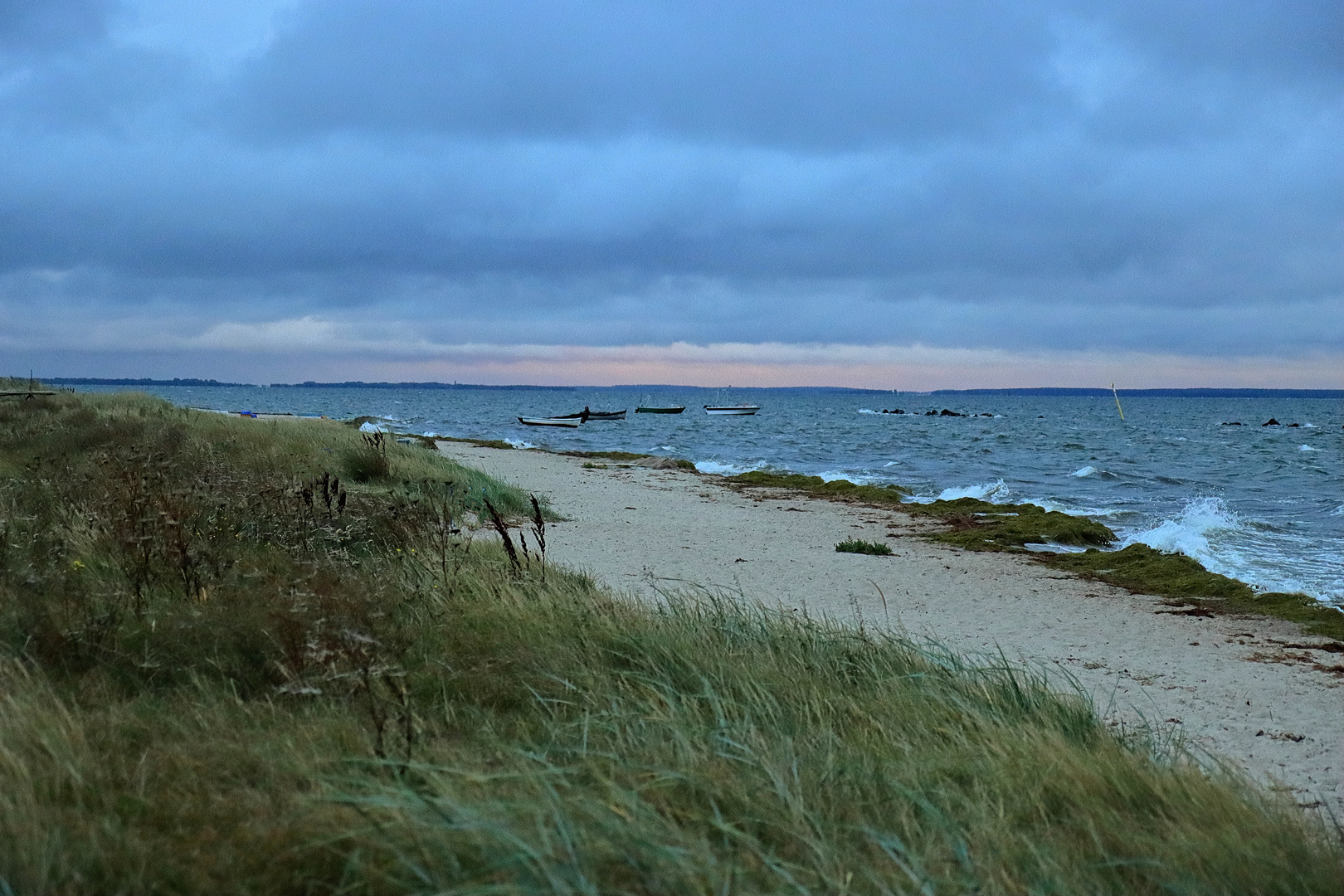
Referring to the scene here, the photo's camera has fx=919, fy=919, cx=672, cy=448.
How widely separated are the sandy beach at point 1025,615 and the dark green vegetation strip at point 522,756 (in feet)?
4.30

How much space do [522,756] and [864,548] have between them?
10789mm

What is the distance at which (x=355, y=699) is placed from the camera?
3.70 meters

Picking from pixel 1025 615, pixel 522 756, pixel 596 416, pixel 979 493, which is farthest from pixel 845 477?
pixel 596 416

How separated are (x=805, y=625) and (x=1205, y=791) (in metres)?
2.68

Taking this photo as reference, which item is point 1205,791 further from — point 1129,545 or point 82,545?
point 1129,545

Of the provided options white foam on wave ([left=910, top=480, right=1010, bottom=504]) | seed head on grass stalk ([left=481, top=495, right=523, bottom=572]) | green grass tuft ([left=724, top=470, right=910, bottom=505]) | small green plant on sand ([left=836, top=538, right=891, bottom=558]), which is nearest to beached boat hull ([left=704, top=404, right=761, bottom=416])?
green grass tuft ([left=724, top=470, right=910, bottom=505])

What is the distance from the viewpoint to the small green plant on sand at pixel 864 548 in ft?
43.5

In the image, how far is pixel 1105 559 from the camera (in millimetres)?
13336

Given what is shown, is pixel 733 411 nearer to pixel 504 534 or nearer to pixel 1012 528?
pixel 1012 528

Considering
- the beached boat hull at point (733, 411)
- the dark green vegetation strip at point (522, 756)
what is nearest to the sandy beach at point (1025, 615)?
the dark green vegetation strip at point (522, 756)

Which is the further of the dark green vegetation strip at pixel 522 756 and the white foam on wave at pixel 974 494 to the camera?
the white foam on wave at pixel 974 494

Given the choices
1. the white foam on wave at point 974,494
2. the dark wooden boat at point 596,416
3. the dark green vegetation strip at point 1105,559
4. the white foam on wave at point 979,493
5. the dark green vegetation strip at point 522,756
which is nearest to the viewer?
the dark green vegetation strip at point 522,756

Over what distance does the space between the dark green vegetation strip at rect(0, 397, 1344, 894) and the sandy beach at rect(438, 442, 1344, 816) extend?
131 cm

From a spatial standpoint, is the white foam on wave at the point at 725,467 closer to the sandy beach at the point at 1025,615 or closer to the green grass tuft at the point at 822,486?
the green grass tuft at the point at 822,486
